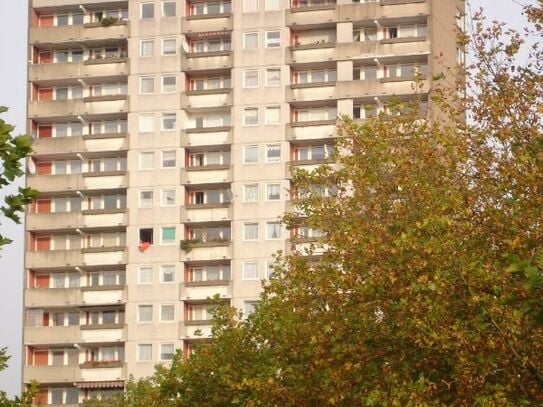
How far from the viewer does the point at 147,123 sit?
128 meters

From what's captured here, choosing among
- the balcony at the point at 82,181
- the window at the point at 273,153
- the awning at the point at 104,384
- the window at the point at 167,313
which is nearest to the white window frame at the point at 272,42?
the window at the point at 273,153

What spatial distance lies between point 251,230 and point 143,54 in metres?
14.5

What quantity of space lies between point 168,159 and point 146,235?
5311 mm

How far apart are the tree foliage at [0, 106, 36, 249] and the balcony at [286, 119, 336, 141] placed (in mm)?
90096

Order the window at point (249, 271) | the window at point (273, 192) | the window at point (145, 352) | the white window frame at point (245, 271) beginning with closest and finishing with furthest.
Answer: the white window frame at point (245, 271), the window at point (249, 271), the window at point (273, 192), the window at point (145, 352)

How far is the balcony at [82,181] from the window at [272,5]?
14767 millimetres

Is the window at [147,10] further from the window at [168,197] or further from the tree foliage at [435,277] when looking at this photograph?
the tree foliage at [435,277]

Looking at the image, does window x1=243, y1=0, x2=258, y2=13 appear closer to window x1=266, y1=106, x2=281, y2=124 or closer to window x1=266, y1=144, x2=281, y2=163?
window x1=266, y1=106, x2=281, y2=124

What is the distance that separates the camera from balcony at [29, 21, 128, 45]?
422 ft

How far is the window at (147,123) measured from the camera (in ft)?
419

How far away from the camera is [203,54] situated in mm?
127188

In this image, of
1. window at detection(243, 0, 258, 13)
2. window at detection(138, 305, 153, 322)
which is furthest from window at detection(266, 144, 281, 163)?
window at detection(138, 305, 153, 322)

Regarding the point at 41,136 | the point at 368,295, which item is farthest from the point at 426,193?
the point at 41,136

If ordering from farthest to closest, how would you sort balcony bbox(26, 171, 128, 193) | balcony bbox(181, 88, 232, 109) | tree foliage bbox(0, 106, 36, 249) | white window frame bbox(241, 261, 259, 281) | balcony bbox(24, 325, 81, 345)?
1. balcony bbox(26, 171, 128, 193)
2. balcony bbox(181, 88, 232, 109)
3. balcony bbox(24, 325, 81, 345)
4. white window frame bbox(241, 261, 259, 281)
5. tree foliage bbox(0, 106, 36, 249)
